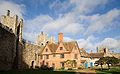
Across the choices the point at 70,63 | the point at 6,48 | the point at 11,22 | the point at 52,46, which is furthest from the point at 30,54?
the point at 6,48

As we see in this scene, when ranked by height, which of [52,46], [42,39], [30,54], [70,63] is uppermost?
[42,39]

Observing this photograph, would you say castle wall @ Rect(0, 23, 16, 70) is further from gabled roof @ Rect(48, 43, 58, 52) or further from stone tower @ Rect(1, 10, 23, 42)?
gabled roof @ Rect(48, 43, 58, 52)

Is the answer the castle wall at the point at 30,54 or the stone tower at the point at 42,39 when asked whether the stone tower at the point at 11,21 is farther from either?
the stone tower at the point at 42,39

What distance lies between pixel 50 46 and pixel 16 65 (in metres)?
19.1

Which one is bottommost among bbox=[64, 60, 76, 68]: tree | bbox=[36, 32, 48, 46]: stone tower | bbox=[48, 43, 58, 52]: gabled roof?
bbox=[64, 60, 76, 68]: tree

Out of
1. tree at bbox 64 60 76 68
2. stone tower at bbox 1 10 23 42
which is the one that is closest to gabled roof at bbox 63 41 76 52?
tree at bbox 64 60 76 68

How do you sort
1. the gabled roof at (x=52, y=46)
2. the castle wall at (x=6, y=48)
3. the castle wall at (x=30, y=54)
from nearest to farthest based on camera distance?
the castle wall at (x=6, y=48) < the castle wall at (x=30, y=54) < the gabled roof at (x=52, y=46)

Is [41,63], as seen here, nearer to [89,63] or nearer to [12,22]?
[89,63]

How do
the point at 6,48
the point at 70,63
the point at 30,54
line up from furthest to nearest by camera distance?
1. the point at 70,63
2. the point at 30,54
3. the point at 6,48

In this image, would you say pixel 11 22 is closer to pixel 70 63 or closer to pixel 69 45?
pixel 70 63

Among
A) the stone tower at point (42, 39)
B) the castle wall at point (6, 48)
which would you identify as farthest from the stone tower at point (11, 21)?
the stone tower at point (42, 39)

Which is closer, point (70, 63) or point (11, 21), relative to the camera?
point (11, 21)

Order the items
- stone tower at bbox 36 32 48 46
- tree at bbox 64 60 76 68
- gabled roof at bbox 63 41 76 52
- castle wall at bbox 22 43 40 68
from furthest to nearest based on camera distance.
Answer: stone tower at bbox 36 32 48 46
gabled roof at bbox 63 41 76 52
tree at bbox 64 60 76 68
castle wall at bbox 22 43 40 68

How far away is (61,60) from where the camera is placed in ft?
190
